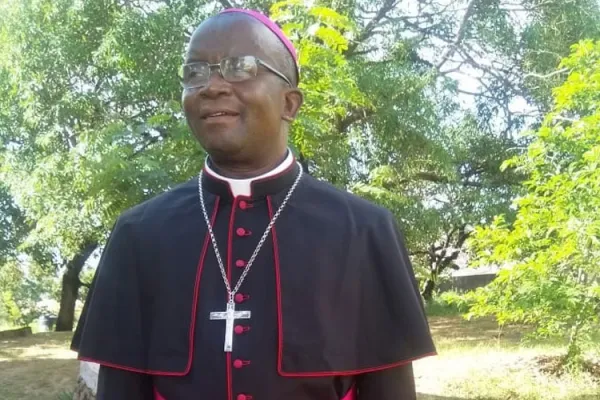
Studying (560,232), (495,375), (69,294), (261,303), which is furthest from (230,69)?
(69,294)

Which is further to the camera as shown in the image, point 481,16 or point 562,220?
point 481,16

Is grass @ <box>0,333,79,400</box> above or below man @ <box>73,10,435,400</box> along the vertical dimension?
below

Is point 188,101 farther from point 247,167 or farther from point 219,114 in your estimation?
point 247,167

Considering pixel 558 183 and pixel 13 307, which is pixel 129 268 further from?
pixel 13 307

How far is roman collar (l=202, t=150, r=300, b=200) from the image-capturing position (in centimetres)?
170

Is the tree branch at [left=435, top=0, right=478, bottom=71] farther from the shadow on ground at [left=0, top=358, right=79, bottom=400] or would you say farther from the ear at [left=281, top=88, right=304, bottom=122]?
the ear at [left=281, top=88, right=304, bottom=122]

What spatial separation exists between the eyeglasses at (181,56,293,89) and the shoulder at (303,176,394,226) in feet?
1.09

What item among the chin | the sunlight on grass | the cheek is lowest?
the sunlight on grass

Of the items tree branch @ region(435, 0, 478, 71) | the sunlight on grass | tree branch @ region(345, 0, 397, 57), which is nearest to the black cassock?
the sunlight on grass

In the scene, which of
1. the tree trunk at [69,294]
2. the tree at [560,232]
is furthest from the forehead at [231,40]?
the tree trunk at [69,294]

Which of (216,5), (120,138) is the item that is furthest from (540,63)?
(120,138)

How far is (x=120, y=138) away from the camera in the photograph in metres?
7.04

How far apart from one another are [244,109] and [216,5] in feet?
27.1

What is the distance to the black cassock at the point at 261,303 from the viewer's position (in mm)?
1571
